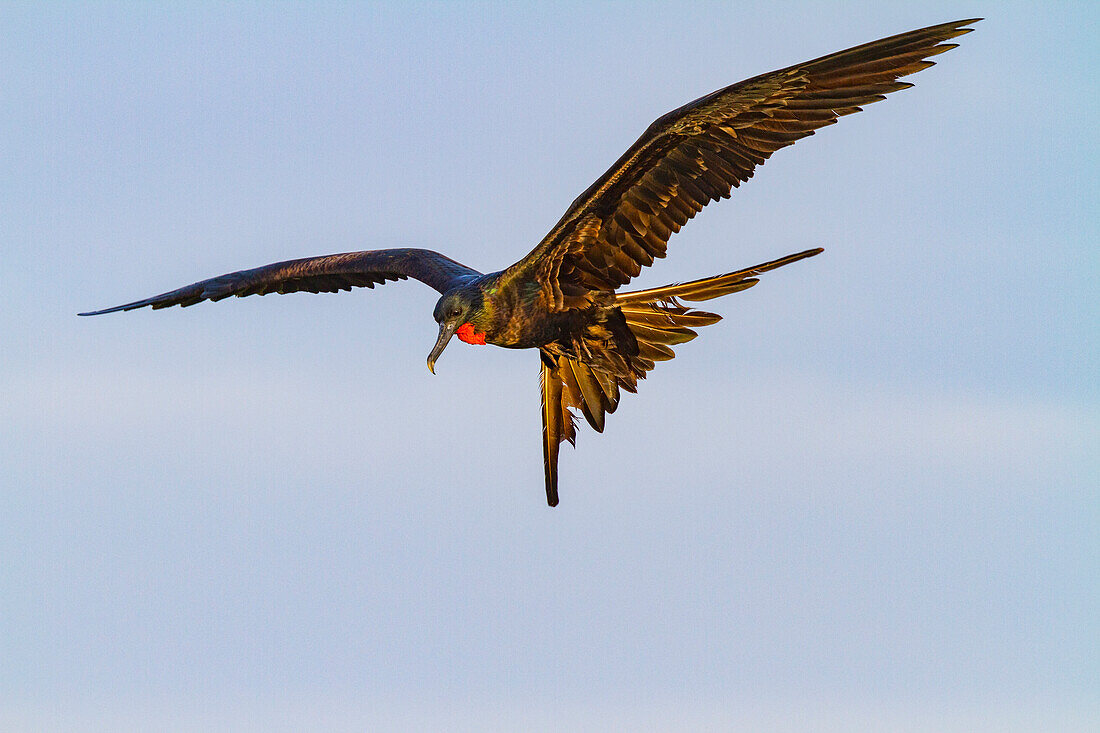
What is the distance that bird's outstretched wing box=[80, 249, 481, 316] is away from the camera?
11898 millimetres

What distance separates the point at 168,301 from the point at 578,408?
3.44m

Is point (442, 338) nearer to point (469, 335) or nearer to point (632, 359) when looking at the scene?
point (469, 335)

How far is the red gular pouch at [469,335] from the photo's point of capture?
1038 centimetres

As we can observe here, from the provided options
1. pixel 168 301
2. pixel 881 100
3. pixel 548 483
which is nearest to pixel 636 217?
pixel 881 100

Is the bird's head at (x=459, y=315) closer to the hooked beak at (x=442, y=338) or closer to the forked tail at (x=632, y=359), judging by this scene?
the hooked beak at (x=442, y=338)

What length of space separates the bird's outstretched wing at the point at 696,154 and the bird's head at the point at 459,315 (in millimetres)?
345

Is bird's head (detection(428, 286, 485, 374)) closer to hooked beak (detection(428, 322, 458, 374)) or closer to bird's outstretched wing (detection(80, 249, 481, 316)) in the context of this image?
hooked beak (detection(428, 322, 458, 374))

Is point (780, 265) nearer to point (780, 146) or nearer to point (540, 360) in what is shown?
point (780, 146)

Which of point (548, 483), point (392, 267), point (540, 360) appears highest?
point (392, 267)

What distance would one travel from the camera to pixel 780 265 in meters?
9.98

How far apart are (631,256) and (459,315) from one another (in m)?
1.16

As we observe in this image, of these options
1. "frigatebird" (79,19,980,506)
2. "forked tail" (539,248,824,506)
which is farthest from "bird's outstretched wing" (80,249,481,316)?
"forked tail" (539,248,824,506)

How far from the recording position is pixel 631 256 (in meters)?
10.5

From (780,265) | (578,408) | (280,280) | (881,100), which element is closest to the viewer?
(881,100)
